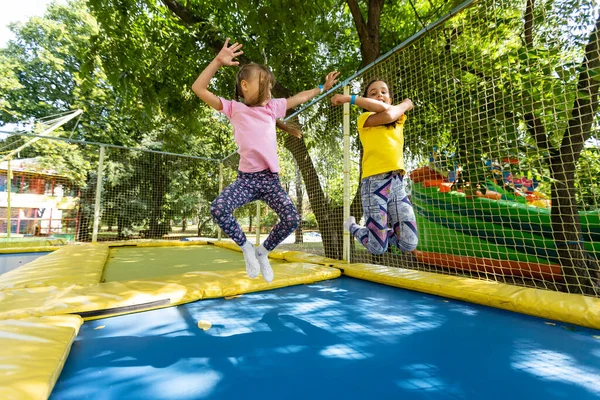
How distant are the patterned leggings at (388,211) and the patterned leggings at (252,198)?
51 centimetres

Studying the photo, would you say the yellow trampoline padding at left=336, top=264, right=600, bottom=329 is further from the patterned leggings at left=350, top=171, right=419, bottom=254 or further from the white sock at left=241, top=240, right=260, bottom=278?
the white sock at left=241, top=240, right=260, bottom=278

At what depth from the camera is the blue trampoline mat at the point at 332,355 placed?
0.79 meters

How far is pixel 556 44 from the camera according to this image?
7.52 feet

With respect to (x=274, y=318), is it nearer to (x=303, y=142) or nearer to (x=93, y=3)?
(x=303, y=142)

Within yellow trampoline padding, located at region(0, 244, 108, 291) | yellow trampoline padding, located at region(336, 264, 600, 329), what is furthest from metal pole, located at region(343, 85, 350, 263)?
yellow trampoline padding, located at region(0, 244, 108, 291)

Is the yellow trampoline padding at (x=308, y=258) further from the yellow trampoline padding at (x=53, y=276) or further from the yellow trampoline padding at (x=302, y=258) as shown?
the yellow trampoline padding at (x=53, y=276)

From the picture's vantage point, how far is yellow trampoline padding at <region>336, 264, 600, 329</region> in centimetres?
128

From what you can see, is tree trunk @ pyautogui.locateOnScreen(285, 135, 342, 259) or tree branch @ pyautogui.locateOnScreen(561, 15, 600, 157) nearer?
tree branch @ pyautogui.locateOnScreen(561, 15, 600, 157)

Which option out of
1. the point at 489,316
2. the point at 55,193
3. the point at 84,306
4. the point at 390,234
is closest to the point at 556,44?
the point at 390,234

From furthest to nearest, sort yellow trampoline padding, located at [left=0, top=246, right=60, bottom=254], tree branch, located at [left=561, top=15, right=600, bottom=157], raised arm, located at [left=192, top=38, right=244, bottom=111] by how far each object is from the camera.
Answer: yellow trampoline padding, located at [left=0, top=246, right=60, bottom=254] → tree branch, located at [left=561, top=15, right=600, bottom=157] → raised arm, located at [left=192, top=38, right=244, bottom=111]

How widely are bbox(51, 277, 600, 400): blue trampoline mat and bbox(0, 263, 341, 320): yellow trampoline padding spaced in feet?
0.29

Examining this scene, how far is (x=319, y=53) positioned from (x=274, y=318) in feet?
16.8

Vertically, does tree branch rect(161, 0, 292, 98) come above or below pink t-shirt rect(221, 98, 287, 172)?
above

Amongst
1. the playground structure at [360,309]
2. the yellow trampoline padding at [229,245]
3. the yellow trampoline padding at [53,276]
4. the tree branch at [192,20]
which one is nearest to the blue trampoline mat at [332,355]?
the playground structure at [360,309]
